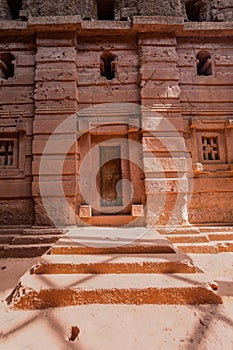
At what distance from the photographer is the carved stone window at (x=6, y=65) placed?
239 inches

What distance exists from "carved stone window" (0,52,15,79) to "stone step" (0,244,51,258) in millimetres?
4634

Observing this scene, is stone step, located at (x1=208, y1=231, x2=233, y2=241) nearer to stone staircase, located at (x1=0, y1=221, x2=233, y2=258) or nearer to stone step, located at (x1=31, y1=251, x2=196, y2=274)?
stone staircase, located at (x1=0, y1=221, x2=233, y2=258)

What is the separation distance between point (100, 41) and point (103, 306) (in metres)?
6.42

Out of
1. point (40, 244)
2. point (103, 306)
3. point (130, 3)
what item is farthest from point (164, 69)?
point (103, 306)

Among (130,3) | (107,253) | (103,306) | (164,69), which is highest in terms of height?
(130,3)

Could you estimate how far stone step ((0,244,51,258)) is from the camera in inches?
178

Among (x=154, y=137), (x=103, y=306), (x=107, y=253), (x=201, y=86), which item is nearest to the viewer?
(x=103, y=306)

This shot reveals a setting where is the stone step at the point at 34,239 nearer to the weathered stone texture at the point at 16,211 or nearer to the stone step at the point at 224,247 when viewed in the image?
the weathered stone texture at the point at 16,211

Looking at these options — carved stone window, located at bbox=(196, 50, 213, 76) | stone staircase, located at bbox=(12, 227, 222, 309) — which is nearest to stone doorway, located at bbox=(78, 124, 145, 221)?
stone staircase, located at bbox=(12, 227, 222, 309)

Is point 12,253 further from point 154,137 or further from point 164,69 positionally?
point 164,69

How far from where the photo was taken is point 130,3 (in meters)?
6.54

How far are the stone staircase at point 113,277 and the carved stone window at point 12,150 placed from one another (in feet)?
9.62

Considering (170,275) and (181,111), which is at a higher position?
(181,111)

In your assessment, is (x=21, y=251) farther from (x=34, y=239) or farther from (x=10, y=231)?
(x=10, y=231)
